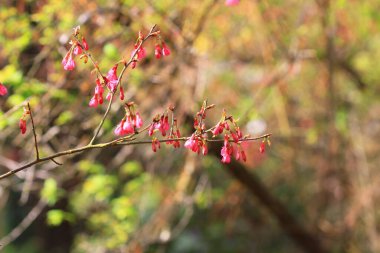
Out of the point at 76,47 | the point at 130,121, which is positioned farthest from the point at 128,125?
the point at 76,47

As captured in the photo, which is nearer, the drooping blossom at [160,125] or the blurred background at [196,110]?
the drooping blossom at [160,125]

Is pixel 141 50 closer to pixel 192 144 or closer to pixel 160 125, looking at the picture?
pixel 160 125

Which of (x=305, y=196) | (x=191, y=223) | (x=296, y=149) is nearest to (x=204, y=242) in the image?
(x=191, y=223)

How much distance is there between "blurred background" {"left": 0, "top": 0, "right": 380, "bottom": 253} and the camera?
4992mm

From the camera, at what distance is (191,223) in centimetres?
1074

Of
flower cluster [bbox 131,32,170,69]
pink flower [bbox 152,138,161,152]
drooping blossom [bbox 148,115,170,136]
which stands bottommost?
pink flower [bbox 152,138,161,152]

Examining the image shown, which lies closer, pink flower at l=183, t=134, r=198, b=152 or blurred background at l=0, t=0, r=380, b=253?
pink flower at l=183, t=134, r=198, b=152

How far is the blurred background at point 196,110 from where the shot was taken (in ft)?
16.4

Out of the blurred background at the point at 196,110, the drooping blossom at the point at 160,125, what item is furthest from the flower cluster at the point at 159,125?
the blurred background at the point at 196,110

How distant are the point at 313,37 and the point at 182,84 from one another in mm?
2263

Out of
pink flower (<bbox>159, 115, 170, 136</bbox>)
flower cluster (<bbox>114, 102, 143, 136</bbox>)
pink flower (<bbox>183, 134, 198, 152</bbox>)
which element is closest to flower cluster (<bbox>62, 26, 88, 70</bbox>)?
flower cluster (<bbox>114, 102, 143, 136</bbox>)

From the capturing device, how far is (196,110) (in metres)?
4.96

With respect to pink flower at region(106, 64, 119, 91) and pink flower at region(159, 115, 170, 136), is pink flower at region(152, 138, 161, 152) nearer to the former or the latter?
pink flower at region(159, 115, 170, 136)

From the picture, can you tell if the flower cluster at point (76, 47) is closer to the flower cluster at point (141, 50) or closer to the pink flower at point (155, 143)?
the flower cluster at point (141, 50)
